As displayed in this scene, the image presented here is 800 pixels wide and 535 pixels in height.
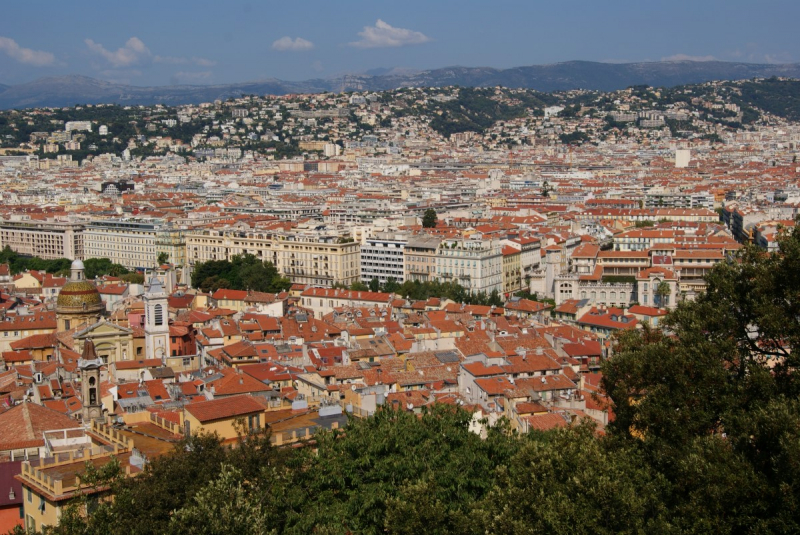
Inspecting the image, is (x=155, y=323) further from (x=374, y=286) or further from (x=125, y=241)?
(x=125, y=241)

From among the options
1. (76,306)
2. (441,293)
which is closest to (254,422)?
(76,306)

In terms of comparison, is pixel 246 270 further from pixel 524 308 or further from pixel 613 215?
pixel 613 215

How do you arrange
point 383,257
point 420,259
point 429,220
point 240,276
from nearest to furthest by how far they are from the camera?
point 240,276, point 420,259, point 383,257, point 429,220

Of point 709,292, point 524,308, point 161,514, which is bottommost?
point 524,308

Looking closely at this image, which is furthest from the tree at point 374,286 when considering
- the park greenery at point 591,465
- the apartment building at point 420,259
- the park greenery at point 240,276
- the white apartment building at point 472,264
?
the park greenery at point 591,465

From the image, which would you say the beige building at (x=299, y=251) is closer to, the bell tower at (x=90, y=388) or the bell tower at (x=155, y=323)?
the bell tower at (x=155, y=323)

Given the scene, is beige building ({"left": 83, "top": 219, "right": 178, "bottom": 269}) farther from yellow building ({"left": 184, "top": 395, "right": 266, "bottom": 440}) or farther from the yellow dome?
yellow building ({"left": 184, "top": 395, "right": 266, "bottom": 440})

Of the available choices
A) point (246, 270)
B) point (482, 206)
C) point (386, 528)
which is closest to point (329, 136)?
point (482, 206)
